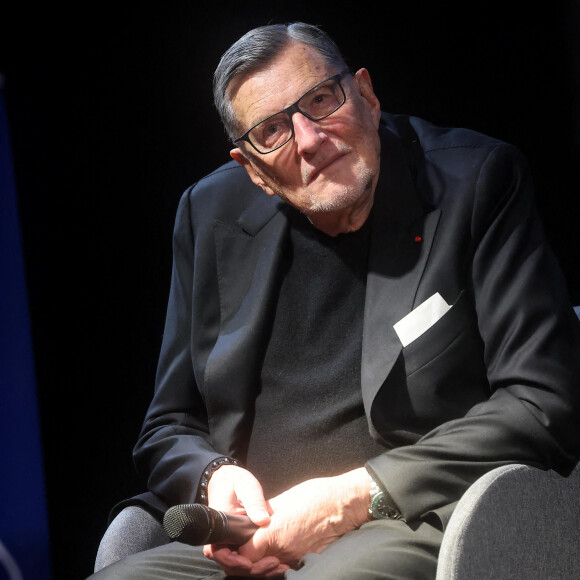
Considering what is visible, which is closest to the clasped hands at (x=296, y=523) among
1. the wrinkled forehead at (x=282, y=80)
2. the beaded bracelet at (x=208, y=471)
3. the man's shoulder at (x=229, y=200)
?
the beaded bracelet at (x=208, y=471)

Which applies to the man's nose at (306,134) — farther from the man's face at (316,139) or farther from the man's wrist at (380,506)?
the man's wrist at (380,506)

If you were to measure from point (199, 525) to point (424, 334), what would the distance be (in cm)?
60

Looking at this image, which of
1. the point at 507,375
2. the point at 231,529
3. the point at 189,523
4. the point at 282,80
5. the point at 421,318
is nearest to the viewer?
the point at 189,523

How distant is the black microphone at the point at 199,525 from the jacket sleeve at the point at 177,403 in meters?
0.36

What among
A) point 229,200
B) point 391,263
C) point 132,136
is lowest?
point 391,263

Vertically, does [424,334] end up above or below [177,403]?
above

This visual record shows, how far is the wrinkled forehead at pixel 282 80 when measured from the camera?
5.24 ft

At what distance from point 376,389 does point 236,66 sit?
782 millimetres

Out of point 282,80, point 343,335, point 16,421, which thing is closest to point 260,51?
point 282,80

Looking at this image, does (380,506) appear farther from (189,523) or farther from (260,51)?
(260,51)

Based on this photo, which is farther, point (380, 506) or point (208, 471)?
point (208, 471)

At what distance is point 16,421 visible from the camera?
7.39ft

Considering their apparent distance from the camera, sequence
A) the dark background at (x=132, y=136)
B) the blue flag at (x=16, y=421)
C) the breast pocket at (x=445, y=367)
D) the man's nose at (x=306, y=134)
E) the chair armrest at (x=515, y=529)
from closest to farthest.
→ the chair armrest at (x=515, y=529), the breast pocket at (x=445, y=367), the man's nose at (x=306, y=134), the dark background at (x=132, y=136), the blue flag at (x=16, y=421)

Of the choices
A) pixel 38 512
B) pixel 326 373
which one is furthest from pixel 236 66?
pixel 38 512
